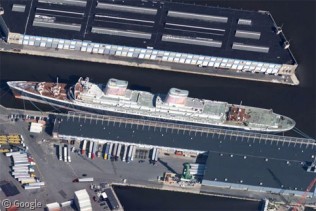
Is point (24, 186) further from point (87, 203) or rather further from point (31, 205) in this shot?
point (87, 203)

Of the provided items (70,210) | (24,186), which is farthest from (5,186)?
(70,210)

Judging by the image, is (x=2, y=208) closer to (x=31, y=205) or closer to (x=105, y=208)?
(x=31, y=205)

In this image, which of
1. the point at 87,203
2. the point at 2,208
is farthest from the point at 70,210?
the point at 2,208

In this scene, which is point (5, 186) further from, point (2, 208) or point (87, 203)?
point (87, 203)

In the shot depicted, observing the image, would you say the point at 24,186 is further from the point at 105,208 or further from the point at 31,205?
the point at 105,208

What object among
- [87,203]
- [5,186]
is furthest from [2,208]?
[87,203]

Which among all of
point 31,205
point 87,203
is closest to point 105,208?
point 87,203

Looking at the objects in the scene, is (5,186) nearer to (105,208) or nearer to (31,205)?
(31,205)
